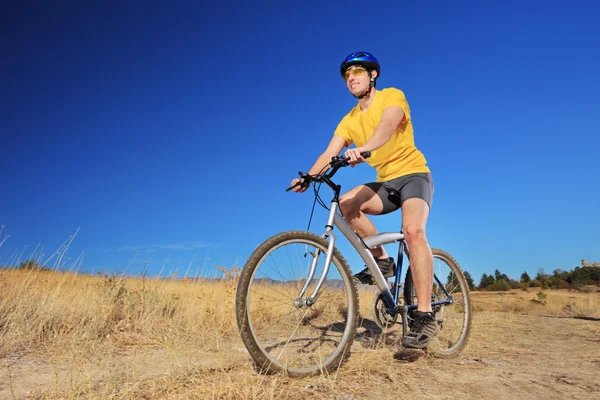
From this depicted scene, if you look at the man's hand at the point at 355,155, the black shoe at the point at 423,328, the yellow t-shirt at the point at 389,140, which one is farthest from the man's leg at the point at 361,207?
the black shoe at the point at 423,328

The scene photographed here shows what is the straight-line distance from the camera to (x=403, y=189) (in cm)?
425

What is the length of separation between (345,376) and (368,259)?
3.90 ft

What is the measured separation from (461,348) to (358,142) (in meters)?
2.76

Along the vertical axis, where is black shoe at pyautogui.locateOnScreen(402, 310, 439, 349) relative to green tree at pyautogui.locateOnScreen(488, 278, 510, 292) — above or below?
below

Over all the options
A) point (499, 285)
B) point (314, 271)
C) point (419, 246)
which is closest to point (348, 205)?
point (419, 246)

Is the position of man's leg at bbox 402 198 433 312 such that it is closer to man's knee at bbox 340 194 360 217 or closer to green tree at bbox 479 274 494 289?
man's knee at bbox 340 194 360 217

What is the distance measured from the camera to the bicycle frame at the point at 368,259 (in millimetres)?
3420

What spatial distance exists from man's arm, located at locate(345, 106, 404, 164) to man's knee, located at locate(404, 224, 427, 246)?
3.02ft

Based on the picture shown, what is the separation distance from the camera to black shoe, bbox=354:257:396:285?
4.39m

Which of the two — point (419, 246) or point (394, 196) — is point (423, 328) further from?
point (394, 196)

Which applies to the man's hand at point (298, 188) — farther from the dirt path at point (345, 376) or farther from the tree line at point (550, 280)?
the tree line at point (550, 280)

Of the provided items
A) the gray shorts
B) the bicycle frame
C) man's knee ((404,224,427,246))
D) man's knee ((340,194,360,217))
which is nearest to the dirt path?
the bicycle frame

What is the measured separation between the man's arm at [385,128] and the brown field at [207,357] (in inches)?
71.8

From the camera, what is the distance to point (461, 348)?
503 cm
